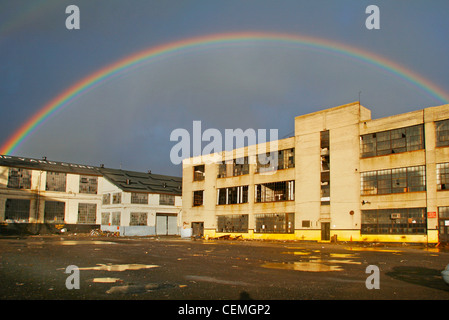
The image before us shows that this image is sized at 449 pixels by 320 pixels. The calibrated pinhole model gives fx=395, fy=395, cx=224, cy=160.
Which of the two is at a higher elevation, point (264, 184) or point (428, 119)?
point (428, 119)

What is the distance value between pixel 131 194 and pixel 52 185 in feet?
48.6

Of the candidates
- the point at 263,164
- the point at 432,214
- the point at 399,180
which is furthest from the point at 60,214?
the point at 432,214

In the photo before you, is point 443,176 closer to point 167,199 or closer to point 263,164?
point 263,164

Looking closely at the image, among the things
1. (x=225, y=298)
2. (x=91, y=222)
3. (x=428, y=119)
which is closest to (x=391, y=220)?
(x=428, y=119)

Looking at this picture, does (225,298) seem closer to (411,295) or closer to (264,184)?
(411,295)

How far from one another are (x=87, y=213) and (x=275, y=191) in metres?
42.5

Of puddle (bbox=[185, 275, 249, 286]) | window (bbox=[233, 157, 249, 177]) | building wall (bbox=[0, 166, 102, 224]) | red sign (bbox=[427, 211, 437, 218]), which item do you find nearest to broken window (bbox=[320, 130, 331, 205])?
red sign (bbox=[427, 211, 437, 218])

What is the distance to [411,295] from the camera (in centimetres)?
988

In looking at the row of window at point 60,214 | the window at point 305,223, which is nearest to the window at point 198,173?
the row of window at point 60,214

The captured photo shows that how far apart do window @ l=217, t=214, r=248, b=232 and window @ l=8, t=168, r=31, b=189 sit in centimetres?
3619

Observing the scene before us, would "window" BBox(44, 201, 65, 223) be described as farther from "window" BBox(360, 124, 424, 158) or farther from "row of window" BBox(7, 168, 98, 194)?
"window" BBox(360, 124, 424, 158)

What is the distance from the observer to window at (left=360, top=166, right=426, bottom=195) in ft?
124

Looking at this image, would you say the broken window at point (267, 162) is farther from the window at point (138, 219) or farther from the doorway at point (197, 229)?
the window at point (138, 219)

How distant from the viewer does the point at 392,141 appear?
4041 cm
